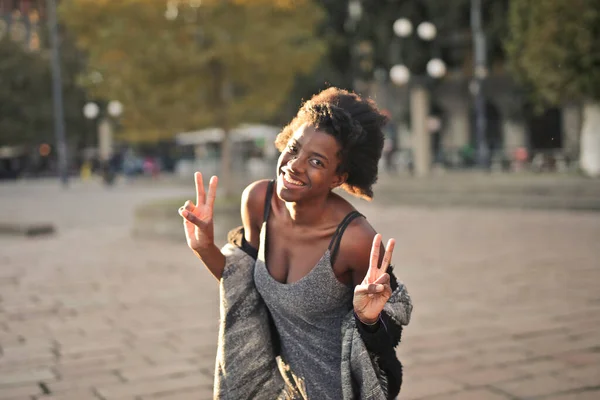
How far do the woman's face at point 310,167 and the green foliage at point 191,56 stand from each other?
9359mm

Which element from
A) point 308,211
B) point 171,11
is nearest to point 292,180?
point 308,211

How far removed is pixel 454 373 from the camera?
4.30 m

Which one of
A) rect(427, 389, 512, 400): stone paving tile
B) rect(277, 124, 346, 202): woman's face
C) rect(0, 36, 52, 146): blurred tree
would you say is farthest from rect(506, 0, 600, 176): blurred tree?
rect(0, 36, 52, 146): blurred tree

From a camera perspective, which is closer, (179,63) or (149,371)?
(149,371)

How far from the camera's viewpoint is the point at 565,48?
54.8 ft

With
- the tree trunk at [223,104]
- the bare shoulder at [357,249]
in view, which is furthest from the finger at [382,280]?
the tree trunk at [223,104]

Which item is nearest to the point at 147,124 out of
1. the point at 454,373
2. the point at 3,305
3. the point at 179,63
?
the point at 179,63

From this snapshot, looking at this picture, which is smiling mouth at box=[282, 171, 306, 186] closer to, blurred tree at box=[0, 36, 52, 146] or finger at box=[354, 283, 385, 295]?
finger at box=[354, 283, 385, 295]

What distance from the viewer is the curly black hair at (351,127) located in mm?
2199

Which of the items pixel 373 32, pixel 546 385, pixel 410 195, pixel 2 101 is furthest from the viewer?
pixel 2 101

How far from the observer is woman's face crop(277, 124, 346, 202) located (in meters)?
2.21

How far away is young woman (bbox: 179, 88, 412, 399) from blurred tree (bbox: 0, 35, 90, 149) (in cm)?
4443

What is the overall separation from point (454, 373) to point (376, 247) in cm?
251

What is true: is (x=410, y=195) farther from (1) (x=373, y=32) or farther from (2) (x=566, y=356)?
(1) (x=373, y=32)
